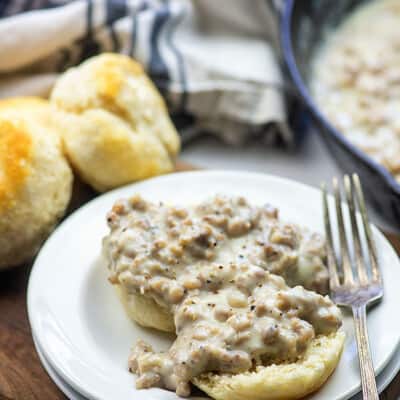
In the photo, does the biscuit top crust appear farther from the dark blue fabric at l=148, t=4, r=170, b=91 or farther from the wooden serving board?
the dark blue fabric at l=148, t=4, r=170, b=91

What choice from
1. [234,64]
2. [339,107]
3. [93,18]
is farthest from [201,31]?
[339,107]

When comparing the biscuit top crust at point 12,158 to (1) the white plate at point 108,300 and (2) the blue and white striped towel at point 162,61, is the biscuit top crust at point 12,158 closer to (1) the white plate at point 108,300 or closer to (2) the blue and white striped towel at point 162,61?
(1) the white plate at point 108,300

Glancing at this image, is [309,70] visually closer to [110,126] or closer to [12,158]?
[110,126]

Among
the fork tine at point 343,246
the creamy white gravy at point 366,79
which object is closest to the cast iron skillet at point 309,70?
the creamy white gravy at point 366,79

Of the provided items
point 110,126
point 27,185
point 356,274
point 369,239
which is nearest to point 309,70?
point 110,126

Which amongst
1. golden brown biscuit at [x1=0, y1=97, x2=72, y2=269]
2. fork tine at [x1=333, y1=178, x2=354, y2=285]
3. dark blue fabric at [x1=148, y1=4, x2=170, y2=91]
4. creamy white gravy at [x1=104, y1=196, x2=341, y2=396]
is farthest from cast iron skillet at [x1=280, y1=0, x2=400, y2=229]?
golden brown biscuit at [x1=0, y1=97, x2=72, y2=269]

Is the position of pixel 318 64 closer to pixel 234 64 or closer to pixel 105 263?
pixel 234 64
